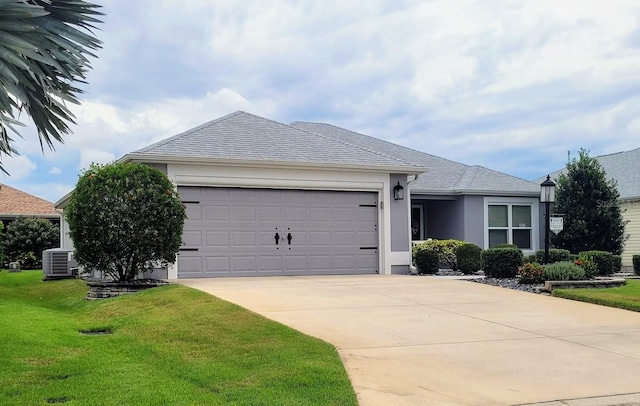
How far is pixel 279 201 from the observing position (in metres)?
14.8

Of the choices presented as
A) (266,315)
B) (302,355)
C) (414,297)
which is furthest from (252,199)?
(302,355)

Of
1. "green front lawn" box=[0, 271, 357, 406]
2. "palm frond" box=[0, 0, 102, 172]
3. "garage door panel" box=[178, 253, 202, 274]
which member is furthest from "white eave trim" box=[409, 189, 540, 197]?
"palm frond" box=[0, 0, 102, 172]

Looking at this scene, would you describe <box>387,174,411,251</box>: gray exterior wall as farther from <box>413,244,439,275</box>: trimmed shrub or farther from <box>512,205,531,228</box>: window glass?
<box>512,205,531,228</box>: window glass

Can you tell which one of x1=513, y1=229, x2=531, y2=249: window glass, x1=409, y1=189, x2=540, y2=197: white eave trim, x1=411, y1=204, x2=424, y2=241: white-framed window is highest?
x1=409, y1=189, x2=540, y2=197: white eave trim

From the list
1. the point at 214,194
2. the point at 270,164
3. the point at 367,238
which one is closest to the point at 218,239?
the point at 214,194

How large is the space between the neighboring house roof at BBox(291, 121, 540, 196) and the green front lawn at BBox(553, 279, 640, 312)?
777 centimetres

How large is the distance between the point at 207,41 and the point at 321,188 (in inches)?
174

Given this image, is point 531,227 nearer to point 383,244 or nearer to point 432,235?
point 432,235

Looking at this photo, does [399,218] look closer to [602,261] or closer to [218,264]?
[218,264]

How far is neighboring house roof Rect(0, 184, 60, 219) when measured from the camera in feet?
94.0

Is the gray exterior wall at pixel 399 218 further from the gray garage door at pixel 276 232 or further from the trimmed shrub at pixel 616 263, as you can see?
the trimmed shrub at pixel 616 263

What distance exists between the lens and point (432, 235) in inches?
808

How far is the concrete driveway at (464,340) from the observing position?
4.96 metres

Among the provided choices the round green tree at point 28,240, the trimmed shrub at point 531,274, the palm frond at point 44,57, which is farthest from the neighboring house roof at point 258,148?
the round green tree at point 28,240
